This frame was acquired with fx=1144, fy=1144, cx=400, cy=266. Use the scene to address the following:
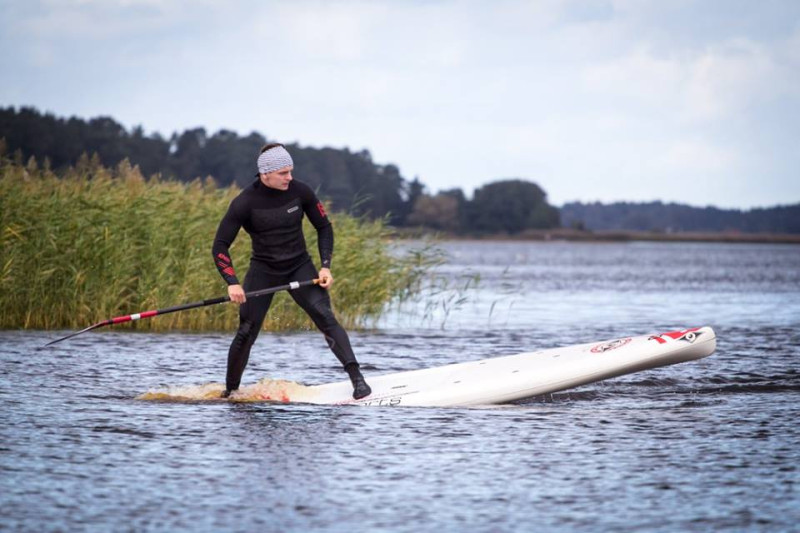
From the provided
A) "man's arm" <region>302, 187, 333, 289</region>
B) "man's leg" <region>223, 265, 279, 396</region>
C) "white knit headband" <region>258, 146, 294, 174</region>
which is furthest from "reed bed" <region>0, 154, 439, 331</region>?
"white knit headband" <region>258, 146, 294, 174</region>

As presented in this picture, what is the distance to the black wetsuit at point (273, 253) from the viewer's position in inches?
361

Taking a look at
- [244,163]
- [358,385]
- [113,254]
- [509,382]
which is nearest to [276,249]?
[358,385]

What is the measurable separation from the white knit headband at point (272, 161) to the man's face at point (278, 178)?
28 millimetres

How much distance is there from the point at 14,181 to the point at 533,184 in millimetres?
129533

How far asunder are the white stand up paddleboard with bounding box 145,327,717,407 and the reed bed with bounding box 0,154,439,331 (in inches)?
224

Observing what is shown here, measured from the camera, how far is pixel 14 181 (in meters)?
16.8

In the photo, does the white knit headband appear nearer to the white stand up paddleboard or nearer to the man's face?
the man's face

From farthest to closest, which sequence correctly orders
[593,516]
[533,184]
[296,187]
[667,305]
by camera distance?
[533,184], [667,305], [296,187], [593,516]

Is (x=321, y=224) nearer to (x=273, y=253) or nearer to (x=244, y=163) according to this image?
(x=273, y=253)

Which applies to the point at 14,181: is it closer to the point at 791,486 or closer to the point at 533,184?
the point at 791,486

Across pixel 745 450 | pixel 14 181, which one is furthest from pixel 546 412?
pixel 14 181

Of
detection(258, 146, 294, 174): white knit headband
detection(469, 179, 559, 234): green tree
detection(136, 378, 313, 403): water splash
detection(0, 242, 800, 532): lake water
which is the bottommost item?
detection(0, 242, 800, 532): lake water

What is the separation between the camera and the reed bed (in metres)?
15.5

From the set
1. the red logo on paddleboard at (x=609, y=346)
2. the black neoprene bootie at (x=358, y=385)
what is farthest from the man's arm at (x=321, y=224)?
the red logo on paddleboard at (x=609, y=346)
